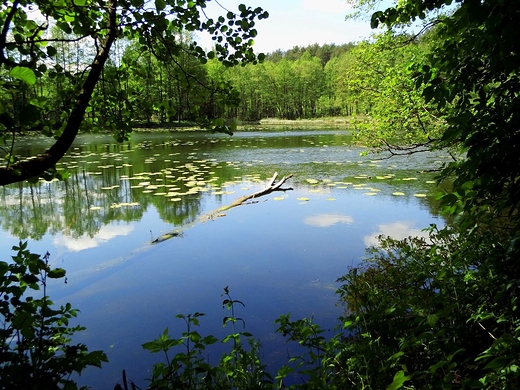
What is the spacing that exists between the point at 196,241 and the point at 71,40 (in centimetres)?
509

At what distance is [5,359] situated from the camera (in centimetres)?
175

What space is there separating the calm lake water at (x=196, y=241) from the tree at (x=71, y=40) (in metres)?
2.31

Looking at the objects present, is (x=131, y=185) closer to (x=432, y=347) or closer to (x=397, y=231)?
(x=397, y=231)

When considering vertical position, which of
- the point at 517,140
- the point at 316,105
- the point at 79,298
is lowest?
the point at 79,298

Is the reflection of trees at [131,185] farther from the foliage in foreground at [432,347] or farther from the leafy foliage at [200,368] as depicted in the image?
the foliage in foreground at [432,347]

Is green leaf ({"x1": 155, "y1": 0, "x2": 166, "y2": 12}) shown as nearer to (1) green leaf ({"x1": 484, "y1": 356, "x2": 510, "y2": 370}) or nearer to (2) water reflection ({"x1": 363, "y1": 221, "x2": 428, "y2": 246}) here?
(1) green leaf ({"x1": 484, "y1": 356, "x2": 510, "y2": 370})

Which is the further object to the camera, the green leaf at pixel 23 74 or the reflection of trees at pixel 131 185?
the reflection of trees at pixel 131 185

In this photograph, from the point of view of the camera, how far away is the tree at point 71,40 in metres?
1.54

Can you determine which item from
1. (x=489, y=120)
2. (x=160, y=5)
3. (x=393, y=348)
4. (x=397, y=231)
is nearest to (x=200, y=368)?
(x=393, y=348)

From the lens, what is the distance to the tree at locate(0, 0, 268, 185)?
1.54m

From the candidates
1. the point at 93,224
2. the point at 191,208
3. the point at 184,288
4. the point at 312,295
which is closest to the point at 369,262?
the point at 312,295

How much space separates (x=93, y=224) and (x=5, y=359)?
243 inches

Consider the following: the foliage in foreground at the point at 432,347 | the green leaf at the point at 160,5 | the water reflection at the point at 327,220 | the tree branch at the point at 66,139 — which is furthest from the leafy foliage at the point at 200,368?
the water reflection at the point at 327,220

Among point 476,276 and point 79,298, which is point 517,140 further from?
point 79,298
